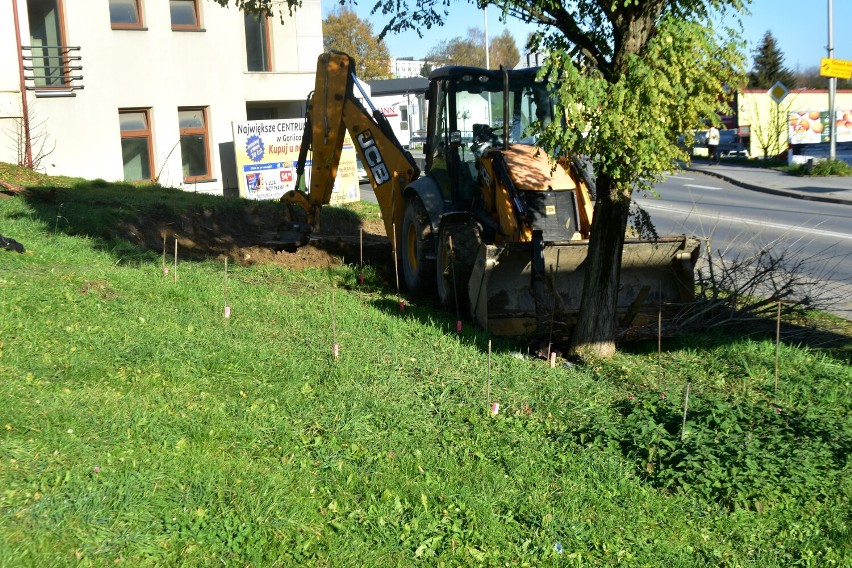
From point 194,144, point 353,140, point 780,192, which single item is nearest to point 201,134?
point 194,144

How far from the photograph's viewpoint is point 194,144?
26234mm

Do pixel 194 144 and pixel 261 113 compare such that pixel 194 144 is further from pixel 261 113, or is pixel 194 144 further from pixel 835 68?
pixel 835 68

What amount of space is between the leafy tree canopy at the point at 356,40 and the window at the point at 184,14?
52.7 metres

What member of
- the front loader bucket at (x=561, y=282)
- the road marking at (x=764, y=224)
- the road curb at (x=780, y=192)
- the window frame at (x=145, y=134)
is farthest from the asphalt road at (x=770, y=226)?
the window frame at (x=145, y=134)

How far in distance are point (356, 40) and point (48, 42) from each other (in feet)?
187

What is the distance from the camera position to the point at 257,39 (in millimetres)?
27531

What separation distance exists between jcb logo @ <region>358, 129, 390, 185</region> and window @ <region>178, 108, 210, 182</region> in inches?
545

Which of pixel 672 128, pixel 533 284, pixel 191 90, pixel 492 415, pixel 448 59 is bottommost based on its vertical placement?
pixel 492 415

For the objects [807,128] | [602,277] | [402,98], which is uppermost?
[402,98]

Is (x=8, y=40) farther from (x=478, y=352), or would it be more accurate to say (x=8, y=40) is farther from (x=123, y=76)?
(x=478, y=352)

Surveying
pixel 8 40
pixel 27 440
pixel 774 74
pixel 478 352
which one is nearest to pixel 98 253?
pixel 478 352

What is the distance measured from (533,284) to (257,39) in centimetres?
2055

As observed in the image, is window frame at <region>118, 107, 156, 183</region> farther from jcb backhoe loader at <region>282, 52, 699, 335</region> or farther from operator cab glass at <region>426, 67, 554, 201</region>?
operator cab glass at <region>426, 67, 554, 201</region>

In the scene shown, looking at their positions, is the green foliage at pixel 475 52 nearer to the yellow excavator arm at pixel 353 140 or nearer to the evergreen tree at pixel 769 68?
the evergreen tree at pixel 769 68
